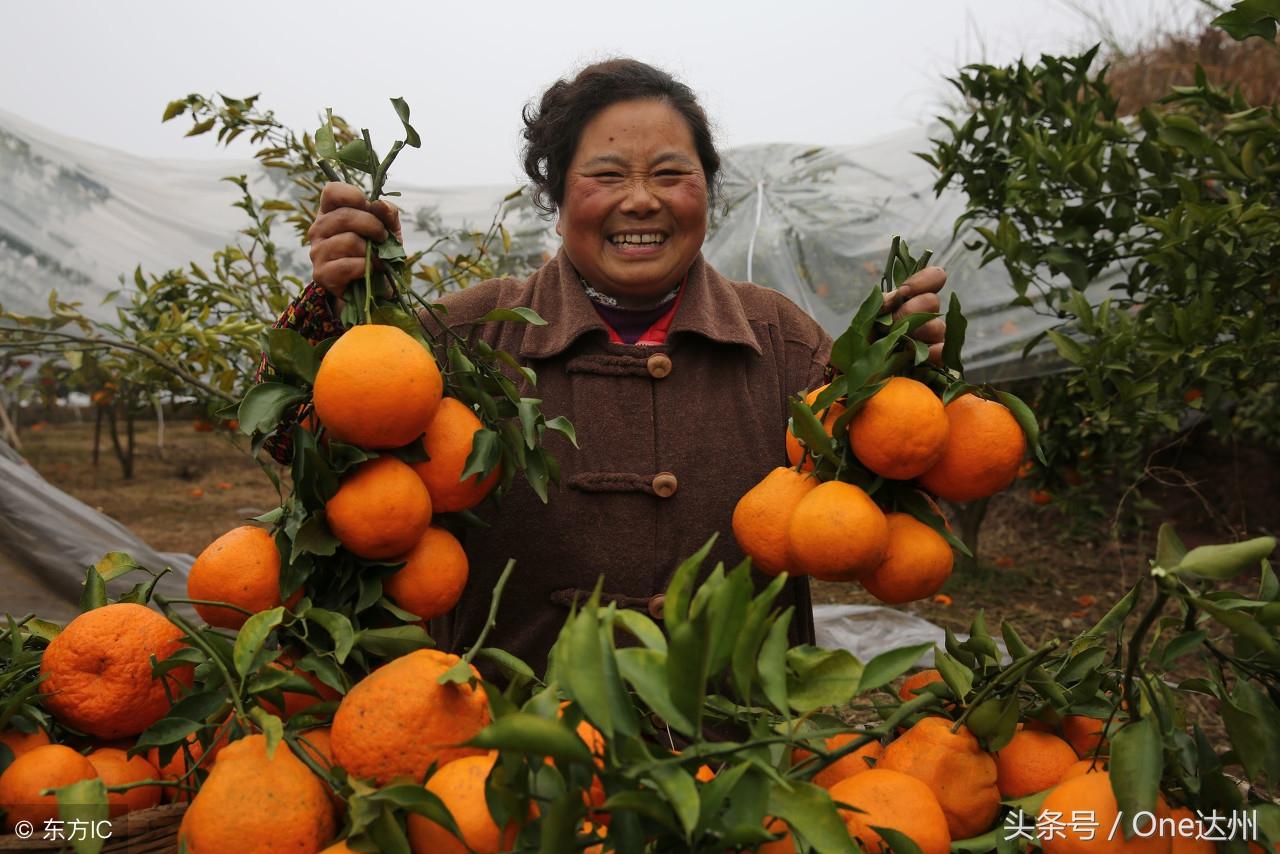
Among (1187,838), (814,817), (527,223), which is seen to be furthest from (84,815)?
(527,223)

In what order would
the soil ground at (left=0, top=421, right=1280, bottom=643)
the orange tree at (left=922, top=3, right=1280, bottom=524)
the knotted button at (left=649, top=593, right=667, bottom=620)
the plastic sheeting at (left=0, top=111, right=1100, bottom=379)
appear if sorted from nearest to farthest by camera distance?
the knotted button at (left=649, top=593, right=667, bottom=620)
the orange tree at (left=922, top=3, right=1280, bottom=524)
the plastic sheeting at (left=0, top=111, right=1100, bottom=379)
the soil ground at (left=0, top=421, right=1280, bottom=643)

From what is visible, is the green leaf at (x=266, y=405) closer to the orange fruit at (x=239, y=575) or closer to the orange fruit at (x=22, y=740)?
the orange fruit at (x=239, y=575)

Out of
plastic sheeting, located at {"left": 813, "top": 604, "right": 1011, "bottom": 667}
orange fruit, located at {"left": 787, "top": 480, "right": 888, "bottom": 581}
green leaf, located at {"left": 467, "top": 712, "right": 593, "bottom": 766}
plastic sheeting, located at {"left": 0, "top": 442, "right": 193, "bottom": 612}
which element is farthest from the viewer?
plastic sheeting, located at {"left": 813, "top": 604, "right": 1011, "bottom": 667}

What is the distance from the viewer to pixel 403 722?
32.7 inches

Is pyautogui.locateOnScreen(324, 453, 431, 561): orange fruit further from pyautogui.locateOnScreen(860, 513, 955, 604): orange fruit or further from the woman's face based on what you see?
the woman's face

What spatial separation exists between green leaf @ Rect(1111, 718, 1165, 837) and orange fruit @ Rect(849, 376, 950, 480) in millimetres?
335

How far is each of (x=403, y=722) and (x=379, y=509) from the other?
239 millimetres

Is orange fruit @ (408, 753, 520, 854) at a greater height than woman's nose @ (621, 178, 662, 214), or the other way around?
woman's nose @ (621, 178, 662, 214)

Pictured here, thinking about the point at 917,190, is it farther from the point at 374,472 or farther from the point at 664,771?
the point at 664,771

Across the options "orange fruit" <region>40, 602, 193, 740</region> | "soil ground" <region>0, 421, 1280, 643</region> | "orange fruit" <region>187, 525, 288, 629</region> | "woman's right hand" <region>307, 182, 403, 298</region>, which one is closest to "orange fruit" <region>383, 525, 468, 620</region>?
"orange fruit" <region>187, 525, 288, 629</region>

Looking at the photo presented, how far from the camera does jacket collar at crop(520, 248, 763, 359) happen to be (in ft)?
5.67

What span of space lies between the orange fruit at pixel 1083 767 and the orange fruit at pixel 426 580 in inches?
25.4

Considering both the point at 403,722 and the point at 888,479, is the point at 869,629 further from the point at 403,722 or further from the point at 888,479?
the point at 403,722

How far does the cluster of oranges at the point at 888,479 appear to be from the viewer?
100 centimetres
